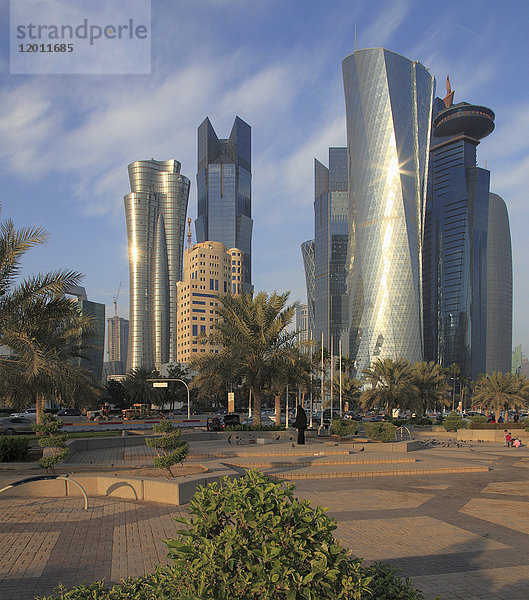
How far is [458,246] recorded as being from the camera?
6476 inches

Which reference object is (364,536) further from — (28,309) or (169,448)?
(28,309)

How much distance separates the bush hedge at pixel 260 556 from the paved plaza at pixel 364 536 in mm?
3831

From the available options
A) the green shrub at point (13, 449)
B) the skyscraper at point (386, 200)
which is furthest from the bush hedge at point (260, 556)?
the skyscraper at point (386, 200)

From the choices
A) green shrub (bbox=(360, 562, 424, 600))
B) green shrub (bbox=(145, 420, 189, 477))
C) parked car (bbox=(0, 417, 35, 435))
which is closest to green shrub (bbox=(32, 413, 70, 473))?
green shrub (bbox=(145, 420, 189, 477))

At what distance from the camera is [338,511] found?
428 inches

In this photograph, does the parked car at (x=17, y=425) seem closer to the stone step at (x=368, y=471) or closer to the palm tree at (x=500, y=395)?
the stone step at (x=368, y=471)

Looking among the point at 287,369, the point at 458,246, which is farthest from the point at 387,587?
the point at 458,246

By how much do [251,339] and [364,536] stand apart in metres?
21.0

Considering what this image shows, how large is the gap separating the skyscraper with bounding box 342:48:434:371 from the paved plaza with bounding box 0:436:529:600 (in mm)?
111732

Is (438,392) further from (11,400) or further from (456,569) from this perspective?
(456,569)

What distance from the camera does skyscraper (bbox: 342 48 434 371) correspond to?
402ft

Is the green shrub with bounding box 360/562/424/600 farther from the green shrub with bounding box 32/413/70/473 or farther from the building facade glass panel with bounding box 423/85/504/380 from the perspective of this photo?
the building facade glass panel with bounding box 423/85/504/380

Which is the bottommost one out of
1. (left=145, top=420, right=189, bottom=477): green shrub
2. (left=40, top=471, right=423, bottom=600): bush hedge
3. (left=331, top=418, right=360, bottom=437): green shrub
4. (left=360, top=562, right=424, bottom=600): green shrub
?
(left=331, top=418, right=360, bottom=437): green shrub

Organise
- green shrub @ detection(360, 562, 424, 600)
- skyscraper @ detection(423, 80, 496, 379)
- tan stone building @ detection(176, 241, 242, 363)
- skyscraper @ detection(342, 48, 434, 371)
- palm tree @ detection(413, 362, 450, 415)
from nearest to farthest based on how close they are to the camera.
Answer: green shrub @ detection(360, 562, 424, 600) < palm tree @ detection(413, 362, 450, 415) < skyscraper @ detection(342, 48, 434, 371) < skyscraper @ detection(423, 80, 496, 379) < tan stone building @ detection(176, 241, 242, 363)
